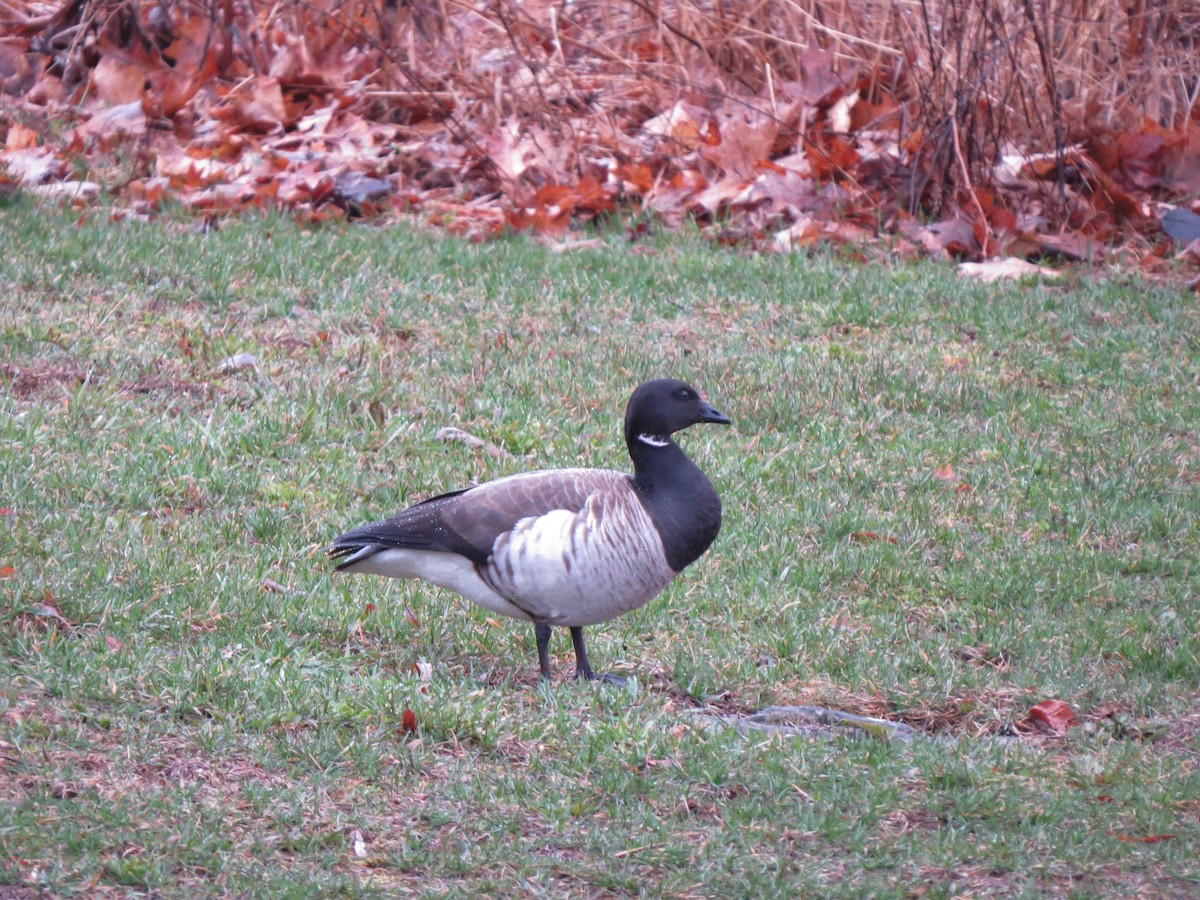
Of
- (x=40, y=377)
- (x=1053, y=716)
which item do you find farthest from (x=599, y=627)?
(x=40, y=377)

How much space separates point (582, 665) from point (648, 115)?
8.68 metres

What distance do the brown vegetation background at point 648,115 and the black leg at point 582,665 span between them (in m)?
6.07

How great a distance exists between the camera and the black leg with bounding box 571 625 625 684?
5281 millimetres

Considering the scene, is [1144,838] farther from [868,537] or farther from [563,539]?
[868,537]

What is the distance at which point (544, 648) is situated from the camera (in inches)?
208

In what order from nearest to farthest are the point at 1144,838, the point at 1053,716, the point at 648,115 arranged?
the point at 1144,838
the point at 1053,716
the point at 648,115

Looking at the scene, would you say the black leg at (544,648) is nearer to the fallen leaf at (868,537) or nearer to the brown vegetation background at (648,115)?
the fallen leaf at (868,537)

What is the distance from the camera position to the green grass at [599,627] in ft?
13.3

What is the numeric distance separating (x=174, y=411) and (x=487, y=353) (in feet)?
6.28

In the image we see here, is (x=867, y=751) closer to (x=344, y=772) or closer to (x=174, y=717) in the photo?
(x=344, y=772)

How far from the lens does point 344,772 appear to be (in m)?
4.35

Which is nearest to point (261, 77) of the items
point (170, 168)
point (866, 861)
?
point (170, 168)

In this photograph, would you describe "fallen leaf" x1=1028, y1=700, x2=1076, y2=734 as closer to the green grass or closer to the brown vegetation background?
Result: the green grass

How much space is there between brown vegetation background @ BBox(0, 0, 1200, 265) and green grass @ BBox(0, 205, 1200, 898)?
3.47 feet
